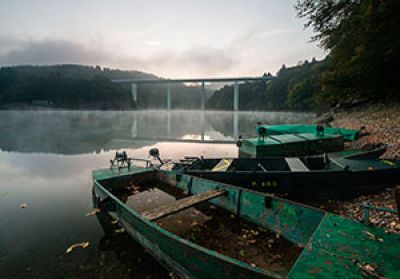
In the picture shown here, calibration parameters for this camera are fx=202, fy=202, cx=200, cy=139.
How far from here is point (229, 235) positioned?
461cm

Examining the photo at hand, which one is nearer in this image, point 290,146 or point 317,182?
point 317,182

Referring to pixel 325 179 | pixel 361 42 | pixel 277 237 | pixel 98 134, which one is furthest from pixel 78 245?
pixel 98 134

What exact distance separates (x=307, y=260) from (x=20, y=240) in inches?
260

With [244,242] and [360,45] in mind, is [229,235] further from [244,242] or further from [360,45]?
[360,45]

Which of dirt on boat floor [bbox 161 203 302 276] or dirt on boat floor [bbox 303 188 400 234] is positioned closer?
dirt on boat floor [bbox 161 203 302 276]

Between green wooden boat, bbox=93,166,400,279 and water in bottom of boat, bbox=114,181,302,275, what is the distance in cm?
3

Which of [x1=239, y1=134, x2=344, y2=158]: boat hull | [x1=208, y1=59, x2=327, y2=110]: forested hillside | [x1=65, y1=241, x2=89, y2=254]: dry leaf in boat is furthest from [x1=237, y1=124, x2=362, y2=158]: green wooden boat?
[x1=208, y1=59, x2=327, y2=110]: forested hillside

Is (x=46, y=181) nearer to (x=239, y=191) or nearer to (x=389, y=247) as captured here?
(x=239, y=191)

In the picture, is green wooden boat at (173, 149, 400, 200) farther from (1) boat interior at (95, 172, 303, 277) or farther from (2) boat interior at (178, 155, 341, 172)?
(1) boat interior at (95, 172, 303, 277)

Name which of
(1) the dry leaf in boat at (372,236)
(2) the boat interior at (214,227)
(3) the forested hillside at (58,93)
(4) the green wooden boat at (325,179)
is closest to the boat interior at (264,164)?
(4) the green wooden boat at (325,179)

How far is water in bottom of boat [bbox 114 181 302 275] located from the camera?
151 inches

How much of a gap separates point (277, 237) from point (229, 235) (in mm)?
1035

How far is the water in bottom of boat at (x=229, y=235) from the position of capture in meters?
3.85

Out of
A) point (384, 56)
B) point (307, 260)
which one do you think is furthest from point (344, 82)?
point (307, 260)
